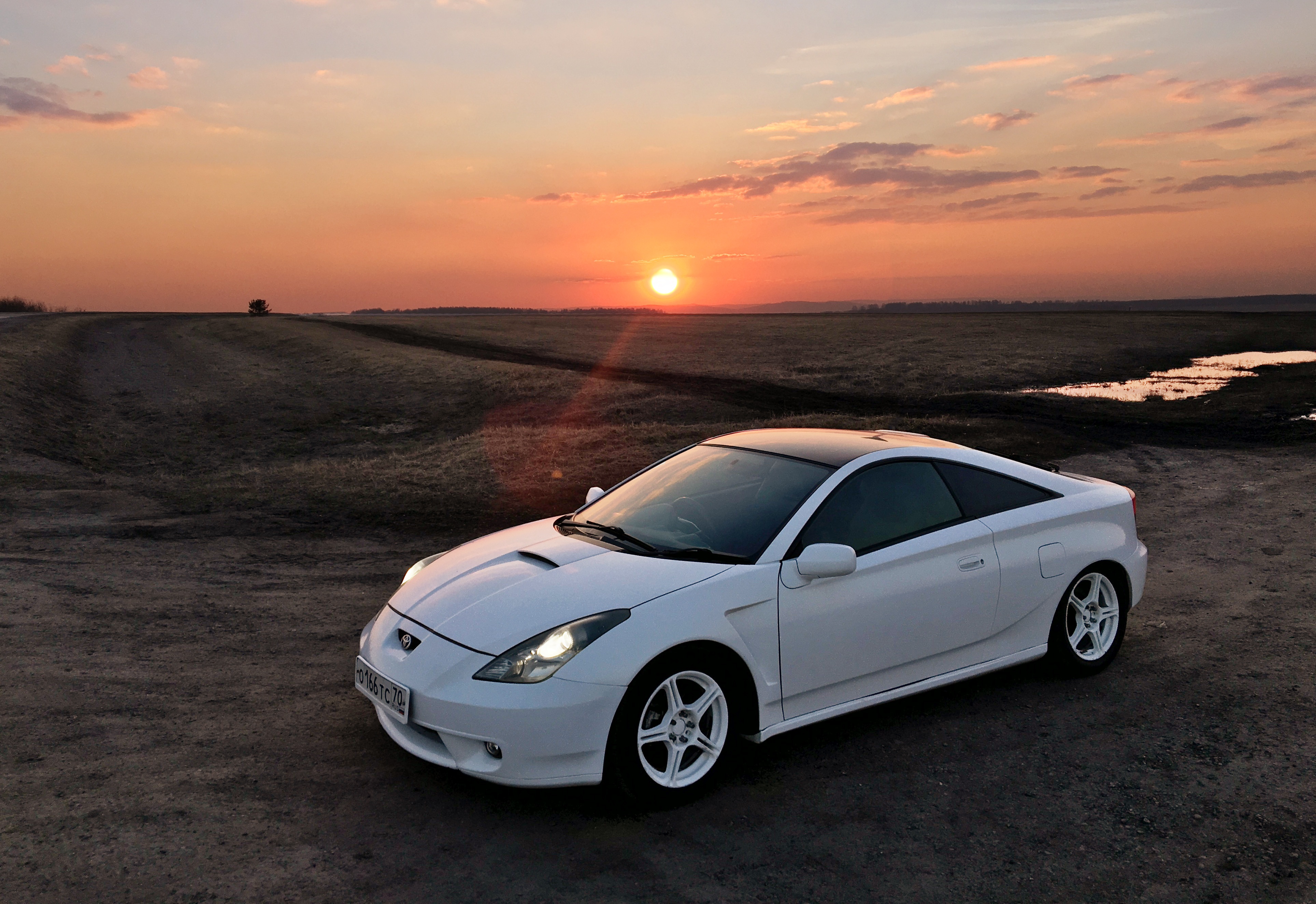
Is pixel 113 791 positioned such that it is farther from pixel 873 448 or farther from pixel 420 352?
pixel 420 352

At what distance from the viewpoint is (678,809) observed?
3988 mm

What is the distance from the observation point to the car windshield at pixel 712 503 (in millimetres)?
Result: 4543

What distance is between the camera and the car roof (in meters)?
5.00

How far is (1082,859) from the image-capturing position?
11.8 ft

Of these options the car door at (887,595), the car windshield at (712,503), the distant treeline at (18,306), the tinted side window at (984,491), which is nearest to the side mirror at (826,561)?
the car door at (887,595)

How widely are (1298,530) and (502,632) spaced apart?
27.4 ft

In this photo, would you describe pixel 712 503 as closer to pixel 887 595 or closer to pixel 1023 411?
pixel 887 595

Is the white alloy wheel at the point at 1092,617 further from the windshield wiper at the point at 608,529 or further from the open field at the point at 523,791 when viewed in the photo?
the windshield wiper at the point at 608,529

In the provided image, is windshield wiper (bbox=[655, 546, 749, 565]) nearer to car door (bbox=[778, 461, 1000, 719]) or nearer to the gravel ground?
car door (bbox=[778, 461, 1000, 719])

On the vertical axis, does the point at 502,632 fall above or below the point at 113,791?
above

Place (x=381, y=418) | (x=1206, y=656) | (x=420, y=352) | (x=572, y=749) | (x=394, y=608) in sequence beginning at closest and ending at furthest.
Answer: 1. (x=572, y=749)
2. (x=394, y=608)
3. (x=1206, y=656)
4. (x=381, y=418)
5. (x=420, y=352)

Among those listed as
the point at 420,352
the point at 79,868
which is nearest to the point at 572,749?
the point at 79,868

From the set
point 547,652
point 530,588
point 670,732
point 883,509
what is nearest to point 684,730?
point 670,732

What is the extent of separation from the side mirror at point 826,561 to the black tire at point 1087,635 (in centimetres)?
178
